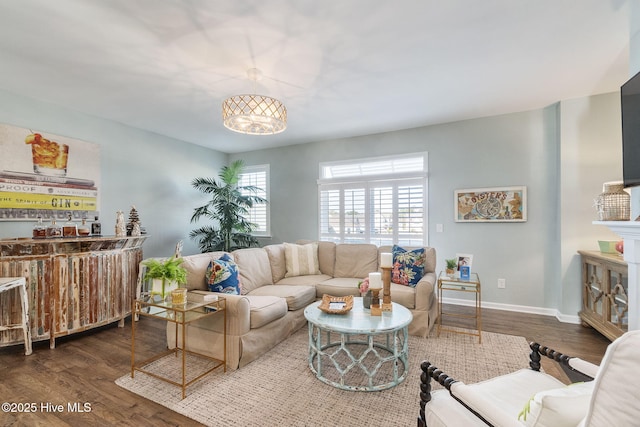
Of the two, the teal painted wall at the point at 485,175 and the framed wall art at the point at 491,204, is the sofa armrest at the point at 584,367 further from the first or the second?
the framed wall art at the point at 491,204

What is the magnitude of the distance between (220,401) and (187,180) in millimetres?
4109

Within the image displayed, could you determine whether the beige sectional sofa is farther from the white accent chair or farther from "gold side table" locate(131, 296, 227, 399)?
the white accent chair

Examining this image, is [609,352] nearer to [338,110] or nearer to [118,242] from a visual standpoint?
[338,110]

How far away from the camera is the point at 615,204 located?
2.11 meters

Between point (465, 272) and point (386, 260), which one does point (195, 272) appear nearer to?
point (386, 260)

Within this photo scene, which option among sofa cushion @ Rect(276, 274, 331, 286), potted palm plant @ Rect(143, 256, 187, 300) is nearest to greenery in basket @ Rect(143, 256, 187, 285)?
potted palm plant @ Rect(143, 256, 187, 300)

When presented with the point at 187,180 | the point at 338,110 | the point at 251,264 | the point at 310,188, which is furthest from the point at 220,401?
the point at 187,180

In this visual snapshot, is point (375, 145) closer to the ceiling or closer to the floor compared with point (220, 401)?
closer to the ceiling

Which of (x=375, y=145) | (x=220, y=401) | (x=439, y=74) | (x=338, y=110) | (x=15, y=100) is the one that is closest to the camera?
(x=220, y=401)

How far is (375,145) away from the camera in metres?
→ 4.80

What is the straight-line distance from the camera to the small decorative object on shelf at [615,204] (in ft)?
6.86

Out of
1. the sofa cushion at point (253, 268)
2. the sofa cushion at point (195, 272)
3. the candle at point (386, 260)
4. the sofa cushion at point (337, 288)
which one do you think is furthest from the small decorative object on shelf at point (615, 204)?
the sofa cushion at point (195, 272)

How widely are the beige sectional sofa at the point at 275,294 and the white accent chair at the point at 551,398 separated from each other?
159 centimetres

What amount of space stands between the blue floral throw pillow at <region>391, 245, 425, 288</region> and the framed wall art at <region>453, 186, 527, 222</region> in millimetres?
1153
